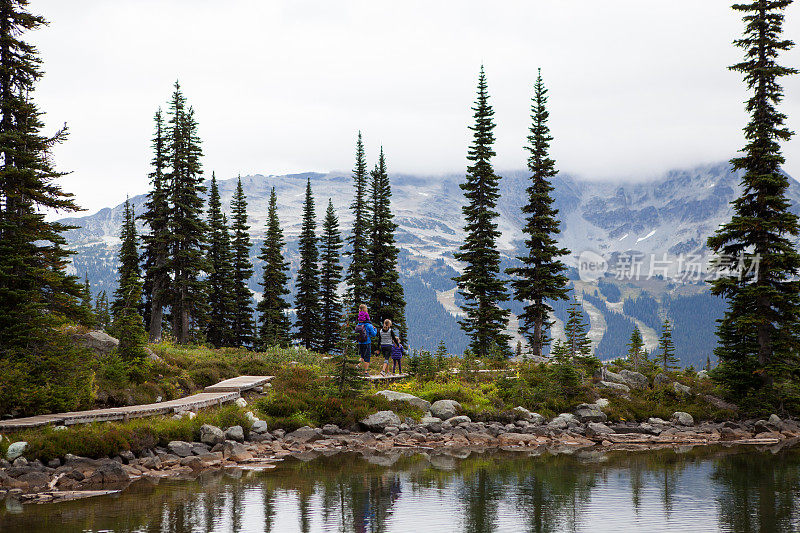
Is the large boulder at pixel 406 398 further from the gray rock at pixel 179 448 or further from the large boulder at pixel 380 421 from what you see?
the gray rock at pixel 179 448

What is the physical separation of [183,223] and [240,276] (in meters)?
15.0

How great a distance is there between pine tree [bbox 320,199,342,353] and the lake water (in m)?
40.1

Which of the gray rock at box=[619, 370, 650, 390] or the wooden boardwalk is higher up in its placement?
the wooden boardwalk

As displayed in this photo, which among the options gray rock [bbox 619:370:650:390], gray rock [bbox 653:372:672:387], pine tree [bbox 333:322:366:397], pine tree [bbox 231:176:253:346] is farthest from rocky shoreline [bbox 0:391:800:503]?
pine tree [bbox 231:176:253:346]

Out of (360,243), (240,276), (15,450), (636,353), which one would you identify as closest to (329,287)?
(240,276)

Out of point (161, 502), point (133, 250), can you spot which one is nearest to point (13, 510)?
point (161, 502)

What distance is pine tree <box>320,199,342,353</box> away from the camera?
207 ft

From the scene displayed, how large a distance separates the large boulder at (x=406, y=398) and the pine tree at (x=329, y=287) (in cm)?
3252

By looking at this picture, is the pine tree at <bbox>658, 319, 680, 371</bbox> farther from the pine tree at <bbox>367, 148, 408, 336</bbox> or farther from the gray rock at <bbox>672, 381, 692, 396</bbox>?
the pine tree at <bbox>367, 148, 408, 336</bbox>

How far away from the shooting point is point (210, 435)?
22.7 meters

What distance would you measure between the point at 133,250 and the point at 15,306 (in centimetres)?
3962

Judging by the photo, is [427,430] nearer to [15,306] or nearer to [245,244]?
[15,306]

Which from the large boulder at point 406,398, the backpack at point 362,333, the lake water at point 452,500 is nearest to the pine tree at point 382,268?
the backpack at point 362,333

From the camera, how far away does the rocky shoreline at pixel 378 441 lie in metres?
18.2
